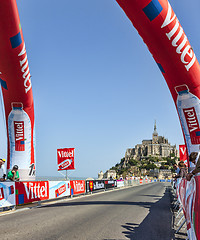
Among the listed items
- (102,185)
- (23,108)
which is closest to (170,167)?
(102,185)

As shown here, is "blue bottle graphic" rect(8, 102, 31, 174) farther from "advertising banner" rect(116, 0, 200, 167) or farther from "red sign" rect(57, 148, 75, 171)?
"advertising banner" rect(116, 0, 200, 167)

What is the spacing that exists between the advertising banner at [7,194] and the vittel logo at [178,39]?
9771 mm

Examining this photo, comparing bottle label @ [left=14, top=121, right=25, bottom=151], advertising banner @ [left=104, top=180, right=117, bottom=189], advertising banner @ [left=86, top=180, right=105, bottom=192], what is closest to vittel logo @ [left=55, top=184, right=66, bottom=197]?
bottle label @ [left=14, top=121, right=25, bottom=151]

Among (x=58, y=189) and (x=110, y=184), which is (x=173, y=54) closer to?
(x=58, y=189)

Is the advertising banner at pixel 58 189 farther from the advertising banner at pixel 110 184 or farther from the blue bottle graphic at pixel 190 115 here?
the advertising banner at pixel 110 184

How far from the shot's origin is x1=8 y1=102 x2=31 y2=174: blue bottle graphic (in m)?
17.8

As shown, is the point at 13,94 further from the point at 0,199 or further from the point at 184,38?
the point at 184,38

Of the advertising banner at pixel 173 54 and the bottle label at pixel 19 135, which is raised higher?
the advertising banner at pixel 173 54

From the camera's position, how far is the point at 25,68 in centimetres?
1669

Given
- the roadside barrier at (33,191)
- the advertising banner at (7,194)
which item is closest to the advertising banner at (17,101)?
the roadside barrier at (33,191)

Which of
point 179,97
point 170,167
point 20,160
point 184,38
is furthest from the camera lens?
point 170,167

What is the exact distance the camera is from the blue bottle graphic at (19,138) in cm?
1783

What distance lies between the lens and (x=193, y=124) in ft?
46.6

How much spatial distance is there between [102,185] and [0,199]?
18.1m
